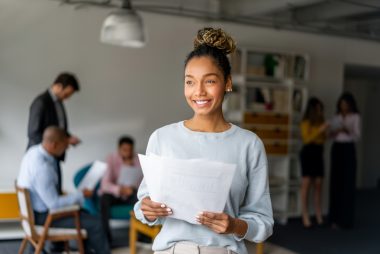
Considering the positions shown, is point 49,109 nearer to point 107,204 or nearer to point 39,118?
point 39,118

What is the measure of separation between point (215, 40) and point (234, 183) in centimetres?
45

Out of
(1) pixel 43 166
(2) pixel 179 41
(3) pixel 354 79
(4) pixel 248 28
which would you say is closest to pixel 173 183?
(1) pixel 43 166

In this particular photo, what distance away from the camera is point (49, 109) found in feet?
15.5

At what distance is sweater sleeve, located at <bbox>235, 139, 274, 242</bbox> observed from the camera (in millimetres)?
1575

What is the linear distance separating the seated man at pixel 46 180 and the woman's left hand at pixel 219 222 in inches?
→ 104

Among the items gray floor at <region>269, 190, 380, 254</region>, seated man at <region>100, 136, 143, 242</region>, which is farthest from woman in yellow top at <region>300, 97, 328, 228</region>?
seated man at <region>100, 136, 143, 242</region>

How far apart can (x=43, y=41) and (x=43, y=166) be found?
7.53ft

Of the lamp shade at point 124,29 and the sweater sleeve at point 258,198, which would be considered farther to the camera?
the lamp shade at point 124,29

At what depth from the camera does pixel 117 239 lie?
5.74 metres

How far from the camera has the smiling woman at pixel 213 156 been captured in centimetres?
156

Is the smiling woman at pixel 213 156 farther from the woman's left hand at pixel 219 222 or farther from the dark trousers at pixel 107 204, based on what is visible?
the dark trousers at pixel 107 204

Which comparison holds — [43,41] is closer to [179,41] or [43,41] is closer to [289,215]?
[179,41]

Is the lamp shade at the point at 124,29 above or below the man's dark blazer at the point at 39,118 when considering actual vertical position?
above

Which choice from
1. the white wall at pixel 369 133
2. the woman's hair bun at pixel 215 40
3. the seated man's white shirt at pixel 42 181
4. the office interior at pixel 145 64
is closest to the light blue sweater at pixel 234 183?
the woman's hair bun at pixel 215 40
